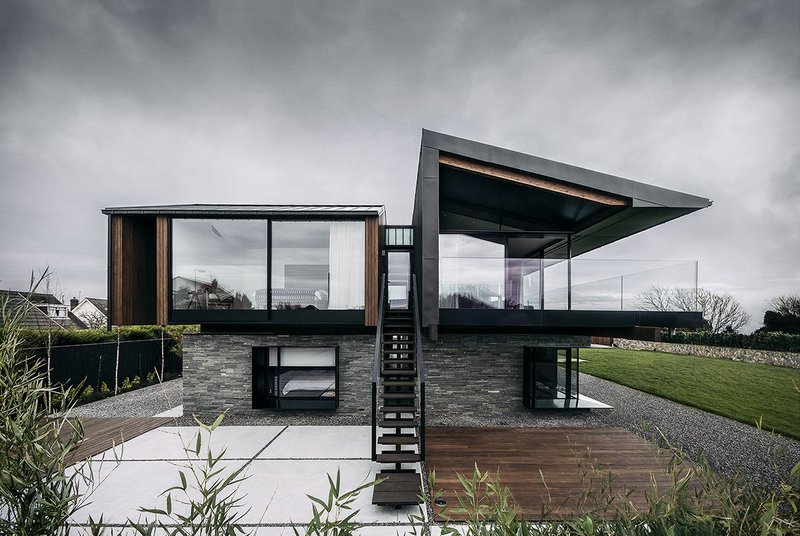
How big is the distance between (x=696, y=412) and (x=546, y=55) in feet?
45.1

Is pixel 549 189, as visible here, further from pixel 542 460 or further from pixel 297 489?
pixel 297 489

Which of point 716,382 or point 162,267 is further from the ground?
point 162,267

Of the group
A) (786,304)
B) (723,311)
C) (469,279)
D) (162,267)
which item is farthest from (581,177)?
(723,311)

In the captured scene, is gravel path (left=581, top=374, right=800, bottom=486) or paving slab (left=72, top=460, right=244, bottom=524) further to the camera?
gravel path (left=581, top=374, right=800, bottom=486)

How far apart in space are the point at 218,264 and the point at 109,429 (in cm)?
420

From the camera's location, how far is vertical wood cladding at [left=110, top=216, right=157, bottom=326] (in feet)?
26.8

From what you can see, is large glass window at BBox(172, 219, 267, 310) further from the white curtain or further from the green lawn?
the green lawn

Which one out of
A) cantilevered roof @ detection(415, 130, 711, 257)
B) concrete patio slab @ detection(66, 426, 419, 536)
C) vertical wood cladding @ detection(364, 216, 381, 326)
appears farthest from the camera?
vertical wood cladding @ detection(364, 216, 381, 326)

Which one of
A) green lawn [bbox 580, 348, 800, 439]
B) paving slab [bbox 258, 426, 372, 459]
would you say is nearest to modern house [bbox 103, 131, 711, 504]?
paving slab [bbox 258, 426, 372, 459]

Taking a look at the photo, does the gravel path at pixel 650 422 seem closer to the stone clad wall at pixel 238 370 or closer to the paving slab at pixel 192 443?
the stone clad wall at pixel 238 370

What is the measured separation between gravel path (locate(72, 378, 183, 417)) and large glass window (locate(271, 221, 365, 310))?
12.6 feet

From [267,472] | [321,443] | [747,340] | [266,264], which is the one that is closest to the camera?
[267,472]

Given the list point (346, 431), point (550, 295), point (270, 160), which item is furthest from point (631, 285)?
point (270, 160)

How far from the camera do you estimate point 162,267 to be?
7949 millimetres
